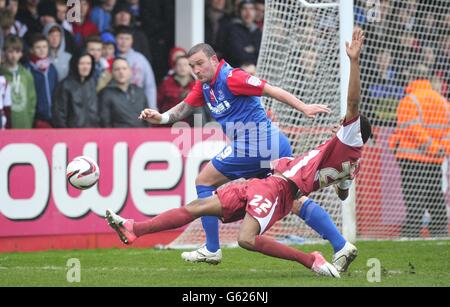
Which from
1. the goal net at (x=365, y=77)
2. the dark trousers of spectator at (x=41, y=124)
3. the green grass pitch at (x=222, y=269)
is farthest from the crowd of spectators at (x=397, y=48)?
the dark trousers of spectator at (x=41, y=124)

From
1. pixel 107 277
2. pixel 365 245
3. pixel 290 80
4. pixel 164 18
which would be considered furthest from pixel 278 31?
pixel 107 277

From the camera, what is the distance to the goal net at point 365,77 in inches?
513

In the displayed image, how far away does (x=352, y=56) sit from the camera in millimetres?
8617

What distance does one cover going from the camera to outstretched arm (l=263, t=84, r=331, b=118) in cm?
898

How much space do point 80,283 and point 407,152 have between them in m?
6.33

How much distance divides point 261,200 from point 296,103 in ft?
3.04

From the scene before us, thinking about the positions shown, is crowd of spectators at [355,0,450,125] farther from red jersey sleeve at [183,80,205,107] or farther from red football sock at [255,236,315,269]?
red football sock at [255,236,315,269]

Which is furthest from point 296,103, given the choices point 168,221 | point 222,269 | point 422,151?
point 422,151

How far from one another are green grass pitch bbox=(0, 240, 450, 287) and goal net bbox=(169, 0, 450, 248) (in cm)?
101

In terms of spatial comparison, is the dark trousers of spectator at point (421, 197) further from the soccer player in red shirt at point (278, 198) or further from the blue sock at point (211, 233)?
the soccer player in red shirt at point (278, 198)

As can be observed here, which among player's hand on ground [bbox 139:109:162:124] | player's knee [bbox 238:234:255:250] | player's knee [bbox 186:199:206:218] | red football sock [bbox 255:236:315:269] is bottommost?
red football sock [bbox 255:236:315:269]

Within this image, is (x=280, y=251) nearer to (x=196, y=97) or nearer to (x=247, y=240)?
(x=247, y=240)

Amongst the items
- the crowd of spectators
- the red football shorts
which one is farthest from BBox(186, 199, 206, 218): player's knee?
the crowd of spectators

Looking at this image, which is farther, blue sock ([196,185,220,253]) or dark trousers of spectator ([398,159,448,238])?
dark trousers of spectator ([398,159,448,238])
